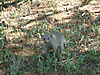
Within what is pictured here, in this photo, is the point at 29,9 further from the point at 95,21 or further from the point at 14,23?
the point at 95,21

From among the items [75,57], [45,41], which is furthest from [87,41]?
[45,41]

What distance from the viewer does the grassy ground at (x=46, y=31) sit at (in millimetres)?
5930

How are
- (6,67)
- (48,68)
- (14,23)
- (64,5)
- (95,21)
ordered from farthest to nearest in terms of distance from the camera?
1. (64,5)
2. (14,23)
3. (95,21)
4. (6,67)
5. (48,68)

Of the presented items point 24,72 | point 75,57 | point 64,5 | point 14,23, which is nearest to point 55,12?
point 64,5

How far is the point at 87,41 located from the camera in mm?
7020

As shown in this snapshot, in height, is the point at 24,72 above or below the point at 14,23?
below

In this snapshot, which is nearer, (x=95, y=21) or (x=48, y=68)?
(x=48, y=68)

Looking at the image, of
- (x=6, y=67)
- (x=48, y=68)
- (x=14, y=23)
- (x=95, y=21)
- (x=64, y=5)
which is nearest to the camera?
(x=48, y=68)

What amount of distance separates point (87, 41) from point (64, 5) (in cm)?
304

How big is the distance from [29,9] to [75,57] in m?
4.08

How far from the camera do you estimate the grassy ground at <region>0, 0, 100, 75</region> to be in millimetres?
5930

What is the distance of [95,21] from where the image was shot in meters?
8.10

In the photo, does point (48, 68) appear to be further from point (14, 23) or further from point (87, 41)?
point (14, 23)

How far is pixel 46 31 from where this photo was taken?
7.88 meters
